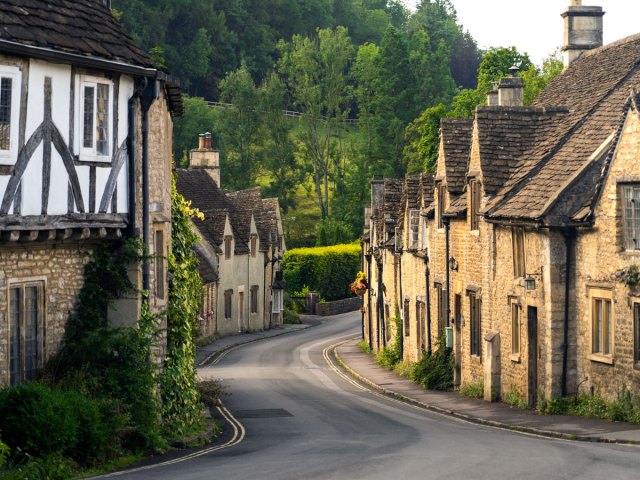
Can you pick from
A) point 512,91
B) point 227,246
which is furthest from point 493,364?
point 227,246

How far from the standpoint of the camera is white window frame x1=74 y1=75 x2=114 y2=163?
21.1 m

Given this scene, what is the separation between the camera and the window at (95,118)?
2119 centimetres

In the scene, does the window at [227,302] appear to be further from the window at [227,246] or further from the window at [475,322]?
the window at [475,322]

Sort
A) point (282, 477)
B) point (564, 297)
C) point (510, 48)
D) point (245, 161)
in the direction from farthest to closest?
1. point (245, 161)
2. point (510, 48)
3. point (564, 297)
4. point (282, 477)

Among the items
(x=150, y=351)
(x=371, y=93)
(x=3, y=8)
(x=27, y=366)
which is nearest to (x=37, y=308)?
(x=27, y=366)

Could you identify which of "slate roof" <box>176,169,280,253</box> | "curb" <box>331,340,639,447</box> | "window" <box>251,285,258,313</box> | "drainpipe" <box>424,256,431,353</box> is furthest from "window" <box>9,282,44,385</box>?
"window" <box>251,285,258,313</box>

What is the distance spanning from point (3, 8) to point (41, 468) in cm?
730

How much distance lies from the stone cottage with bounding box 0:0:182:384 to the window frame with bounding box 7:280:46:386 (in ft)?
0.06

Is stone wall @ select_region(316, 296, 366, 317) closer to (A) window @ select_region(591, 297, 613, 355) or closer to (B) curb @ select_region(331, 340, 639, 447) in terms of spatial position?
(B) curb @ select_region(331, 340, 639, 447)

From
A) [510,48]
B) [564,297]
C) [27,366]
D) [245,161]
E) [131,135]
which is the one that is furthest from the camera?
[245,161]

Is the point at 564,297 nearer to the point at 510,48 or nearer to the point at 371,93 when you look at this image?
the point at 510,48

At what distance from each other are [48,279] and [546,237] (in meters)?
12.0

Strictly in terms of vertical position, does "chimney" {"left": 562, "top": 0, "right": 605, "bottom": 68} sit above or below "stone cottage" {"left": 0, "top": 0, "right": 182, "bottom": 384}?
above

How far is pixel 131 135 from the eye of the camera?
74.2 feet
